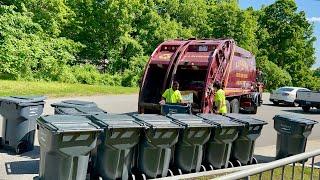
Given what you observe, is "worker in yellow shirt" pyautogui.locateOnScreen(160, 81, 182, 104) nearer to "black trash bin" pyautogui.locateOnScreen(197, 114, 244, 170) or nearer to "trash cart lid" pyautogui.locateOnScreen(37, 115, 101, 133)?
"black trash bin" pyautogui.locateOnScreen(197, 114, 244, 170)

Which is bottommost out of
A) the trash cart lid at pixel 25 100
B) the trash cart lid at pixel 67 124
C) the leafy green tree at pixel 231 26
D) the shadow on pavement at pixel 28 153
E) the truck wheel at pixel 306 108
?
the shadow on pavement at pixel 28 153

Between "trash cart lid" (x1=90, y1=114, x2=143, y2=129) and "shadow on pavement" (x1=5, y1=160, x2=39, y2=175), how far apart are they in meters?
1.70

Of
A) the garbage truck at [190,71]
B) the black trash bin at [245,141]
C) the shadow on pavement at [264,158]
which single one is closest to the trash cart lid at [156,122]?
the black trash bin at [245,141]

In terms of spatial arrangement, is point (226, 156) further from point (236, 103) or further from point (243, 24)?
point (243, 24)

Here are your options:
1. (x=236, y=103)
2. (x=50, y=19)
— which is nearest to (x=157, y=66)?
(x=236, y=103)

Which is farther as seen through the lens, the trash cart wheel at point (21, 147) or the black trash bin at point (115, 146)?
the trash cart wheel at point (21, 147)

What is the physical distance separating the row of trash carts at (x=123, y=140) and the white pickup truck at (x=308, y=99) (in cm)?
1616

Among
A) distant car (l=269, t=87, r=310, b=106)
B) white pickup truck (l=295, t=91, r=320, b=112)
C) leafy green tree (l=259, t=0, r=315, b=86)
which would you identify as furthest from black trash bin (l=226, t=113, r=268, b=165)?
leafy green tree (l=259, t=0, r=315, b=86)

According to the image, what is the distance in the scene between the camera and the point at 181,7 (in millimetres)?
42781

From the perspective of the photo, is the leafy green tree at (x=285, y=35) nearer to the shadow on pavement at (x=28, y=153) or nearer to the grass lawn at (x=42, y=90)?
the grass lawn at (x=42, y=90)

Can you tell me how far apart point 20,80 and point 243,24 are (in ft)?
82.8

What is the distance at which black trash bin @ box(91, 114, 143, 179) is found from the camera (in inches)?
283

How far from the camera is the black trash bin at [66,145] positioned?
661cm

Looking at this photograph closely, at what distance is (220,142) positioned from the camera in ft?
→ 28.8
